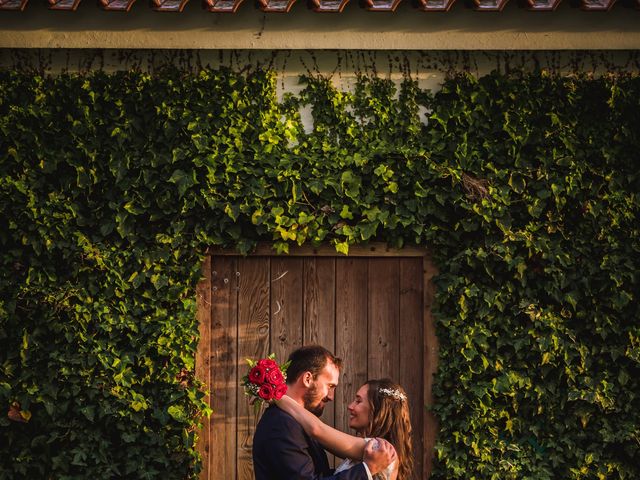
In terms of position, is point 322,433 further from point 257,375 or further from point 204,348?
point 204,348

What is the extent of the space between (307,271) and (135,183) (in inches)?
54.7

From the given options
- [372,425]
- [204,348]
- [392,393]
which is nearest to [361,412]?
[372,425]

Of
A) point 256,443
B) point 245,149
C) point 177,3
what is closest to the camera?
point 256,443

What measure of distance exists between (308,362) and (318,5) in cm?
241

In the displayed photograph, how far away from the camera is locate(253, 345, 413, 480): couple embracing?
4.90 metres

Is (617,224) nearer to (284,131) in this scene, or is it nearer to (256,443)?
(284,131)

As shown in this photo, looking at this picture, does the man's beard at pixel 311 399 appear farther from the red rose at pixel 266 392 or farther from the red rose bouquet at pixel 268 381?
the red rose at pixel 266 392

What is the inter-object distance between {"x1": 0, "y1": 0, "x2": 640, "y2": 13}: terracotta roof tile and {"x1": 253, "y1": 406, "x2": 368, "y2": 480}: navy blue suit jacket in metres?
2.72

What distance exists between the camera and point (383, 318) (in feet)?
21.6

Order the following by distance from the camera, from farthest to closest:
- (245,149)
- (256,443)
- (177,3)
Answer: (245,149), (177,3), (256,443)

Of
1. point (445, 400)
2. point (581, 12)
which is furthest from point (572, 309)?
point (581, 12)

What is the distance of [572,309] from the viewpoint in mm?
6367

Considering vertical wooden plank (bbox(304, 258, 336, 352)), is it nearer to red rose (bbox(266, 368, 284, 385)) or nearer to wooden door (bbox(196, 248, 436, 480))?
wooden door (bbox(196, 248, 436, 480))

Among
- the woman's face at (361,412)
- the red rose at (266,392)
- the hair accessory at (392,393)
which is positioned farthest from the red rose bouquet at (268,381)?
the hair accessory at (392,393)
